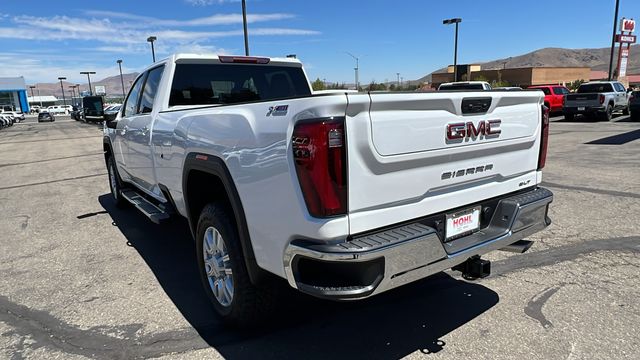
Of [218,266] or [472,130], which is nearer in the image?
[472,130]

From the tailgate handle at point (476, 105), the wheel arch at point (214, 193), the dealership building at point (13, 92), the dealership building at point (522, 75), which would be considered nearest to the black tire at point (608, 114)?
the tailgate handle at point (476, 105)

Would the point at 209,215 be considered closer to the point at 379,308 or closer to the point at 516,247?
the point at 379,308

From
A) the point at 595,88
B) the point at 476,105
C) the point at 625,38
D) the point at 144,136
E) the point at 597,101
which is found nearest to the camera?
the point at 476,105

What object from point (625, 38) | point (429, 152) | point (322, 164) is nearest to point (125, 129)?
point (322, 164)

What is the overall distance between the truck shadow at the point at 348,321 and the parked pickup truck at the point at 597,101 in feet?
64.7

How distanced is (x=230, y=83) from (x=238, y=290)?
2664mm

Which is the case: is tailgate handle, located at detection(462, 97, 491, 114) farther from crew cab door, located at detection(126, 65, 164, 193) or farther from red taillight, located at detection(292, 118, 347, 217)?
crew cab door, located at detection(126, 65, 164, 193)

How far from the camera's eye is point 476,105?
2.83m

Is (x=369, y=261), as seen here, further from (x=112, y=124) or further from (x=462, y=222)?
(x=112, y=124)

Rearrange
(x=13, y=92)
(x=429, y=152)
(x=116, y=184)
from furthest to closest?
(x=13, y=92) < (x=116, y=184) < (x=429, y=152)

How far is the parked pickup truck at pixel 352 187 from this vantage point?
2283 millimetres

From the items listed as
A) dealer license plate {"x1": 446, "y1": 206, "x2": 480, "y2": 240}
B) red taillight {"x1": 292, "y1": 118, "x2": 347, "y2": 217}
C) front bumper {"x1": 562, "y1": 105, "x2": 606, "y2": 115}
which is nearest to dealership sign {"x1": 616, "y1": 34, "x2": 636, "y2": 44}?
front bumper {"x1": 562, "y1": 105, "x2": 606, "y2": 115}

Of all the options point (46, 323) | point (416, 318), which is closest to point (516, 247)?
point (416, 318)

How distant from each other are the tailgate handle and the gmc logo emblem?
0.07 m
